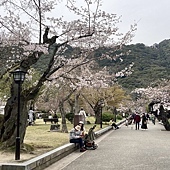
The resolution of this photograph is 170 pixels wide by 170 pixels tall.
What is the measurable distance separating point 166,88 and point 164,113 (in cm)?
285

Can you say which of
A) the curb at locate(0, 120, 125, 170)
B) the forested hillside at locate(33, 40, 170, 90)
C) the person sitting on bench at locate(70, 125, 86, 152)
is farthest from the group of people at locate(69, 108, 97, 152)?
the forested hillside at locate(33, 40, 170, 90)

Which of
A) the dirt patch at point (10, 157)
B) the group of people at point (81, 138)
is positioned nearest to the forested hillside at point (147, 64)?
the group of people at point (81, 138)

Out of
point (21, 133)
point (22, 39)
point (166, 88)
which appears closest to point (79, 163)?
point (21, 133)

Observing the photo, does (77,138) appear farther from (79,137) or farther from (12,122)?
(12,122)

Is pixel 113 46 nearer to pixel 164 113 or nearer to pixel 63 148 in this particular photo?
pixel 63 148

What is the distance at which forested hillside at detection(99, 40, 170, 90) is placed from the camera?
239 feet

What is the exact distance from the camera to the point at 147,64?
271 ft

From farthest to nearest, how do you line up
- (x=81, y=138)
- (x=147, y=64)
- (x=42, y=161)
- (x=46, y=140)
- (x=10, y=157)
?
(x=147, y=64)
(x=46, y=140)
(x=81, y=138)
(x=10, y=157)
(x=42, y=161)

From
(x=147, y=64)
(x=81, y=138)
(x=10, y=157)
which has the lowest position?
(x=10, y=157)

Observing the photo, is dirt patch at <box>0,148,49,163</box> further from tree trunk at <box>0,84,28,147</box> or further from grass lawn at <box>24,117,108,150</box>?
grass lawn at <box>24,117,108,150</box>

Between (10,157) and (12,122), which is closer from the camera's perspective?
(10,157)

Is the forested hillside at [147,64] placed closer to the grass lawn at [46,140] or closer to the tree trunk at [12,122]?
the grass lawn at [46,140]

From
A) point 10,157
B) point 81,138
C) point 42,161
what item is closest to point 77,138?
point 81,138

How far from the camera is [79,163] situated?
30.8ft
